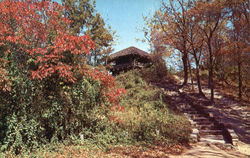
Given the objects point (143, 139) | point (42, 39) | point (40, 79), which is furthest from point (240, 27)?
point (40, 79)

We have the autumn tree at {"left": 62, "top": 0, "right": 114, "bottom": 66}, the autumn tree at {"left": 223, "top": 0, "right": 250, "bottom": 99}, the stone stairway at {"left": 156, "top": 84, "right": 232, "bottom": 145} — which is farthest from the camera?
the autumn tree at {"left": 62, "top": 0, "right": 114, "bottom": 66}

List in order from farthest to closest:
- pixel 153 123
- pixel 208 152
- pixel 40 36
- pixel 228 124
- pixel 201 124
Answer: pixel 201 124
pixel 228 124
pixel 153 123
pixel 40 36
pixel 208 152

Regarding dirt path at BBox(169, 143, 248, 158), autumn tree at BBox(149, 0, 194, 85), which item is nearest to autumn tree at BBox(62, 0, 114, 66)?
autumn tree at BBox(149, 0, 194, 85)

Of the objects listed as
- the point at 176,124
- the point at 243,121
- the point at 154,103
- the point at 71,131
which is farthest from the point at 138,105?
the point at 243,121

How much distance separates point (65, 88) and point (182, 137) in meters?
6.00

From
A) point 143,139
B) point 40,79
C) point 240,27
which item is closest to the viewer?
point 40,79

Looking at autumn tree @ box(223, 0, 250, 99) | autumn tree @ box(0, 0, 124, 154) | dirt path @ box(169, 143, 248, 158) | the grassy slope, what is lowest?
dirt path @ box(169, 143, 248, 158)

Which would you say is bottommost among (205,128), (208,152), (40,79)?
(208,152)

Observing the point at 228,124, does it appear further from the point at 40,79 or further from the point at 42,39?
the point at 42,39

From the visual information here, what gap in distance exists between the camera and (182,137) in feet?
28.2

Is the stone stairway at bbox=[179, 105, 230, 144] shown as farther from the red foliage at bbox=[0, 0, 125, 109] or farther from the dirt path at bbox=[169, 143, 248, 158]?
the red foliage at bbox=[0, 0, 125, 109]

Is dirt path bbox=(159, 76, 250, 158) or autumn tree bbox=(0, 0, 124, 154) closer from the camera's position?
autumn tree bbox=(0, 0, 124, 154)

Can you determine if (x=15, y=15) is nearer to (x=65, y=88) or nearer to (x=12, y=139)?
(x=65, y=88)

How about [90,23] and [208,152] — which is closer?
A: [208,152]
